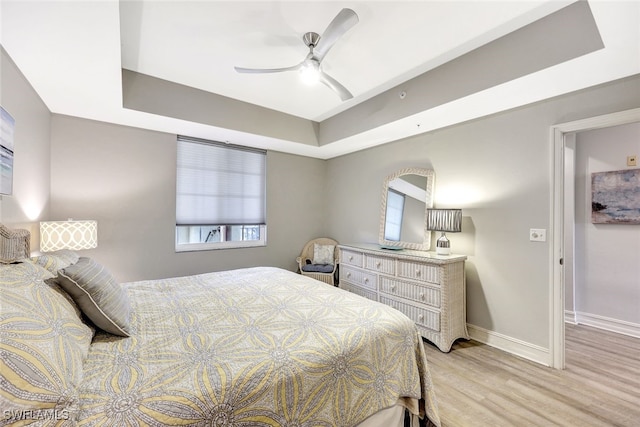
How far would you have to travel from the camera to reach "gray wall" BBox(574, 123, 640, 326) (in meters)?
2.95

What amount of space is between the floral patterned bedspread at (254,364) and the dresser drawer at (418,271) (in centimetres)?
115

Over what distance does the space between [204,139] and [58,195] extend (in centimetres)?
165

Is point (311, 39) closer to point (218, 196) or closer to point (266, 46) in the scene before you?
point (266, 46)

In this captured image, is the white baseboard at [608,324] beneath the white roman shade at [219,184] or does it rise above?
beneath

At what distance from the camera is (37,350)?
820 mm

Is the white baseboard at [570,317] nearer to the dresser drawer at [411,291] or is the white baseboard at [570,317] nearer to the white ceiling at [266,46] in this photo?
the dresser drawer at [411,291]

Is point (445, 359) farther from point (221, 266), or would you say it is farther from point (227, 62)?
point (227, 62)

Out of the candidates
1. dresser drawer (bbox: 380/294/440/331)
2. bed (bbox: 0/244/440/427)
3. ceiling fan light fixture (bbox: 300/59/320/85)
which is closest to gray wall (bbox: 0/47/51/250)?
bed (bbox: 0/244/440/427)

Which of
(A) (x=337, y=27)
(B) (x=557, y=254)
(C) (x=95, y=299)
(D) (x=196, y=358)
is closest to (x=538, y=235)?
(B) (x=557, y=254)

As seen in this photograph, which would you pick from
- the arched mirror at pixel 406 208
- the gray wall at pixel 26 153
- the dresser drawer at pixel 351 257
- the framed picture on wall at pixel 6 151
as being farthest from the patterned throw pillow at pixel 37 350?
the arched mirror at pixel 406 208

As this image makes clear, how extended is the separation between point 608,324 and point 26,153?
5.92m

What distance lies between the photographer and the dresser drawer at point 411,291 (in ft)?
8.71

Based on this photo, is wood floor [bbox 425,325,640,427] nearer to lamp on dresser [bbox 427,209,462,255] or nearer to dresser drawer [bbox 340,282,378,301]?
dresser drawer [bbox 340,282,378,301]

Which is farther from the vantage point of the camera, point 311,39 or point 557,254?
point 557,254
